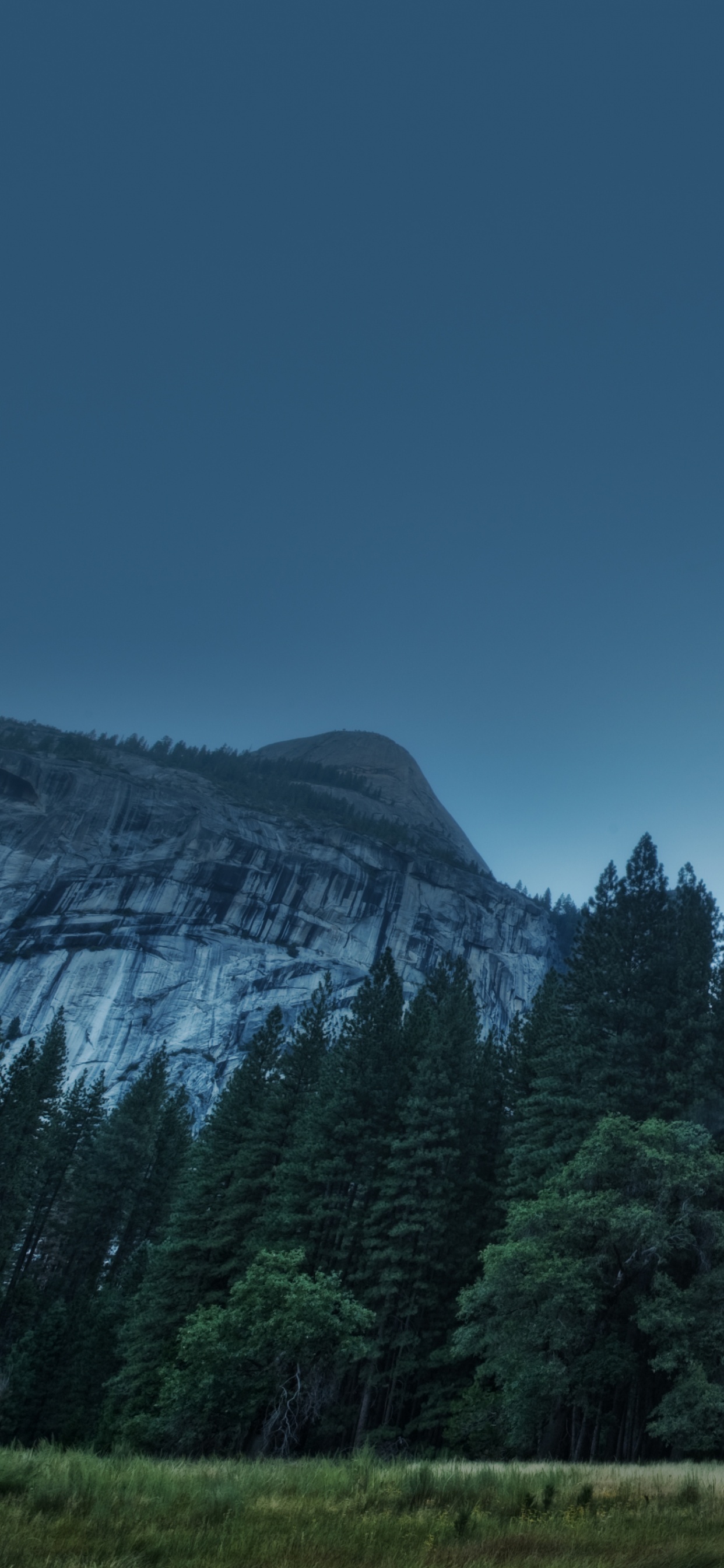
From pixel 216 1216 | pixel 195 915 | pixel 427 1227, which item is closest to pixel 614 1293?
pixel 427 1227

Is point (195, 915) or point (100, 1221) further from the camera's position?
point (195, 915)

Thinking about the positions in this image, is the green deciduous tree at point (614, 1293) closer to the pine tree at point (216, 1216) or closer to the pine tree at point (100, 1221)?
the pine tree at point (216, 1216)

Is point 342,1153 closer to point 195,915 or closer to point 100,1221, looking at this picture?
point 100,1221

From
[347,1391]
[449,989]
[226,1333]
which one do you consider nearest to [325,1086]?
[449,989]

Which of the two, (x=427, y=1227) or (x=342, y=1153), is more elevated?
(x=342, y=1153)

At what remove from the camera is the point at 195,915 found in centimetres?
12469

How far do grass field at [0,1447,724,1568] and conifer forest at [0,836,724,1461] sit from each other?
705 centimetres

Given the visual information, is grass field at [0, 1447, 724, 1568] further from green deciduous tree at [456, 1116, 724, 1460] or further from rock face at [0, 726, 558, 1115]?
rock face at [0, 726, 558, 1115]

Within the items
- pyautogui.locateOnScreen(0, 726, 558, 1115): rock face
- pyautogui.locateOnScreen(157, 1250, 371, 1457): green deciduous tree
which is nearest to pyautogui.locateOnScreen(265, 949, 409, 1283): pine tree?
pyautogui.locateOnScreen(157, 1250, 371, 1457): green deciduous tree

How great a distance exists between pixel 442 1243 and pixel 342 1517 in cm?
2180

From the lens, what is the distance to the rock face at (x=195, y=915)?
356 feet

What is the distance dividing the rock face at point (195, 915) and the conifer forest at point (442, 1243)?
6413 centimetres

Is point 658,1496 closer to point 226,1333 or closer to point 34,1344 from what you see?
point 226,1333

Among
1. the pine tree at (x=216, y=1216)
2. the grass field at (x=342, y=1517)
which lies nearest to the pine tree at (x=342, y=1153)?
the pine tree at (x=216, y=1216)
